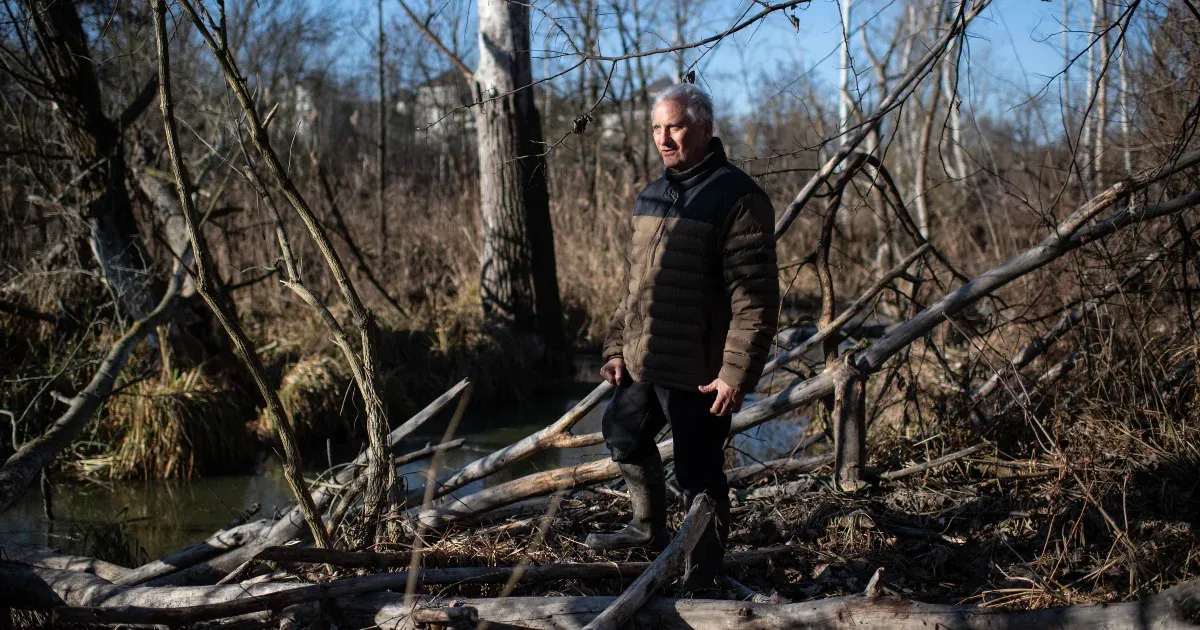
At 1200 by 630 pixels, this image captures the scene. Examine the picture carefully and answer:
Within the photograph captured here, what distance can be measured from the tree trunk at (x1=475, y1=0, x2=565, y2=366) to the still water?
6.11 feet

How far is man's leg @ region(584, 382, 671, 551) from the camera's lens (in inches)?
135

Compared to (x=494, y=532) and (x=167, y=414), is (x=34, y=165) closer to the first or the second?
(x=167, y=414)

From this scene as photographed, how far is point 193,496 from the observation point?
6.55 m

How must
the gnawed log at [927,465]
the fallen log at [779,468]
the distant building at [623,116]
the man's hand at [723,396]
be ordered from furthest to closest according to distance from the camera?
the distant building at [623,116]
the fallen log at [779,468]
the gnawed log at [927,465]
the man's hand at [723,396]

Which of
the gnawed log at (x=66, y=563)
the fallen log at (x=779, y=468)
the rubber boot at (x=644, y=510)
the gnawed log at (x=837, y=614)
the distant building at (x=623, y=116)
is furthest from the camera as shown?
the distant building at (x=623, y=116)

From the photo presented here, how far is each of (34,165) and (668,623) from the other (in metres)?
5.82

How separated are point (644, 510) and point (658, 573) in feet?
2.17

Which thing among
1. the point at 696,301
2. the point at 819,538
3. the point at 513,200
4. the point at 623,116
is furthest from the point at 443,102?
the point at 696,301

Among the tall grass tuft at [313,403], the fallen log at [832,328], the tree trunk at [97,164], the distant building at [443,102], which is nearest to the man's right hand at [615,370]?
the fallen log at [832,328]

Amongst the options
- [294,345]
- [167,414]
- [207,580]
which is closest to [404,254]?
[294,345]

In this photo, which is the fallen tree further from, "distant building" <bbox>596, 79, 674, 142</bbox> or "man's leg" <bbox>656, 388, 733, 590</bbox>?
"distant building" <bbox>596, 79, 674, 142</bbox>

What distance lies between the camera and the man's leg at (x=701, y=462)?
324 centimetres

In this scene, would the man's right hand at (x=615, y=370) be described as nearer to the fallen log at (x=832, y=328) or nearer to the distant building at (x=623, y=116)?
the fallen log at (x=832, y=328)

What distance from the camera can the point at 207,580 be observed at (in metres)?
4.03
